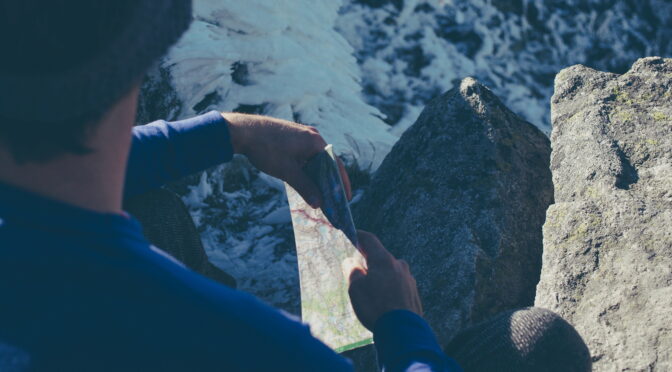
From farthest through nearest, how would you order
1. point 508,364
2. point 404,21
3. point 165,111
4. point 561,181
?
1. point 404,21
2. point 165,111
3. point 561,181
4. point 508,364

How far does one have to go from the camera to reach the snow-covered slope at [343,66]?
3.03 m

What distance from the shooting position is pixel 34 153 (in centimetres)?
78

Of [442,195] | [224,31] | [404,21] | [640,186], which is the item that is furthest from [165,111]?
[640,186]

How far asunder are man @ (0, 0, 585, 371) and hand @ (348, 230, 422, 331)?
1.54 feet

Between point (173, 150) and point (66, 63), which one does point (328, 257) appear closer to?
point (173, 150)

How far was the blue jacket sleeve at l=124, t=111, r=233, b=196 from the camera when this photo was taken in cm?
164

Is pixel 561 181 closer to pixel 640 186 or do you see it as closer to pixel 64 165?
pixel 640 186

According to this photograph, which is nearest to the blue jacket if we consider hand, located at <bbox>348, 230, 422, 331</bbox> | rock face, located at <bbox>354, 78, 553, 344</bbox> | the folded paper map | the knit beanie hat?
the knit beanie hat

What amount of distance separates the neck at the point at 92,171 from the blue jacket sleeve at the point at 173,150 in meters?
0.80

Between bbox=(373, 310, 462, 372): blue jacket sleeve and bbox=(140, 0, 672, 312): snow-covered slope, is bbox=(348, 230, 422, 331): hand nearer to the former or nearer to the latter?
bbox=(373, 310, 462, 372): blue jacket sleeve

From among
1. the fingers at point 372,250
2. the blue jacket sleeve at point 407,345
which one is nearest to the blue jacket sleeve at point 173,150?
the fingers at point 372,250

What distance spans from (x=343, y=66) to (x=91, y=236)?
3066mm

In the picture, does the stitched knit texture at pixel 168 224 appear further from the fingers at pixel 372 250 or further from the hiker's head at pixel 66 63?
the hiker's head at pixel 66 63

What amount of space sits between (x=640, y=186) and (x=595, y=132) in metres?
0.25
